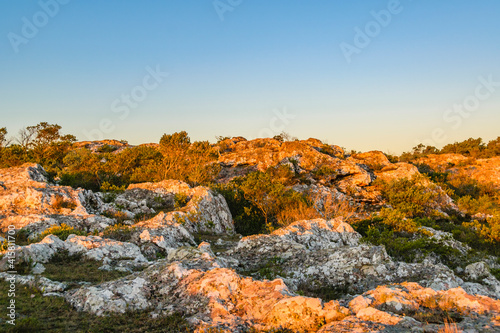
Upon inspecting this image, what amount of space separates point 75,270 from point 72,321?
4005 mm

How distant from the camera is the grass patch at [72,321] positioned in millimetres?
5540

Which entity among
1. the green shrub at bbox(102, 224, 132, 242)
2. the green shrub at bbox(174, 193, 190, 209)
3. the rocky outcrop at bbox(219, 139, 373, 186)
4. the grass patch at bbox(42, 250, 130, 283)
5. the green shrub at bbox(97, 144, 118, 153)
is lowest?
the grass patch at bbox(42, 250, 130, 283)

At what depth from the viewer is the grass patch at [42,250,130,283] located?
28.3ft

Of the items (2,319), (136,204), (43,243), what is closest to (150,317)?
(2,319)

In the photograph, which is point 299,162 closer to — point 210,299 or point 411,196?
point 411,196

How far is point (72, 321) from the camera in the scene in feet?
19.4

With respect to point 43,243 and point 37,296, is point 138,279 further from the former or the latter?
point 43,243

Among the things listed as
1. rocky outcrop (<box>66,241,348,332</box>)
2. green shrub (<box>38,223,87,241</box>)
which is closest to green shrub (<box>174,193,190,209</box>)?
green shrub (<box>38,223,87,241</box>)

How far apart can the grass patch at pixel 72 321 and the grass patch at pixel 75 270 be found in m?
1.73

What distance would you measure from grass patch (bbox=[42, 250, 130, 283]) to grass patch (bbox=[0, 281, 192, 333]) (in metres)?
1.73

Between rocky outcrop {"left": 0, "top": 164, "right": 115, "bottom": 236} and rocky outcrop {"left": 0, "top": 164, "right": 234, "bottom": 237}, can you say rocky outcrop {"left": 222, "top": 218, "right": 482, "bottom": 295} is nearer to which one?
rocky outcrop {"left": 0, "top": 164, "right": 234, "bottom": 237}

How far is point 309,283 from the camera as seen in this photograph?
904cm

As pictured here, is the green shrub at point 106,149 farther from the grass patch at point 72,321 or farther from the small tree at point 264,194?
the grass patch at point 72,321

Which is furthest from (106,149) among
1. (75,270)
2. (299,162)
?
(75,270)
